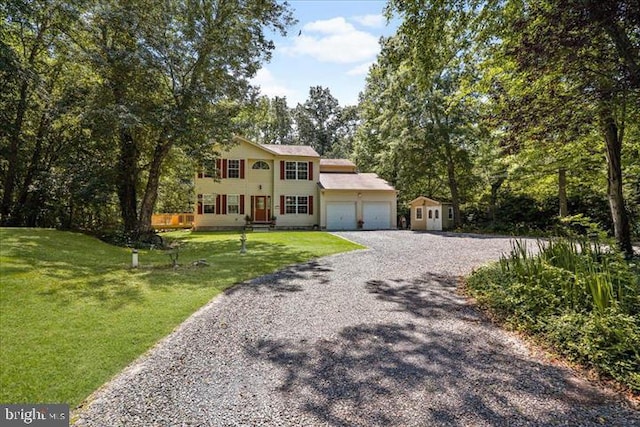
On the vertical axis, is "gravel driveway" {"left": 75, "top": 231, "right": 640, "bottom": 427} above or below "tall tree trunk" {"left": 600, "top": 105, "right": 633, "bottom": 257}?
below

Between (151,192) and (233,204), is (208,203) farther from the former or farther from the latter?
(151,192)

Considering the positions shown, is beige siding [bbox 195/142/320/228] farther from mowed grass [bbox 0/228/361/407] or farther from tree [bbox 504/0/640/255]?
tree [bbox 504/0/640/255]

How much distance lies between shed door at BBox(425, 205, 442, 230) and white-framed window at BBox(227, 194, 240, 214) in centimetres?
1187

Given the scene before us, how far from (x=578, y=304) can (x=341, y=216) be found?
56.0ft

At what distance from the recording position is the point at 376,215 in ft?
71.8

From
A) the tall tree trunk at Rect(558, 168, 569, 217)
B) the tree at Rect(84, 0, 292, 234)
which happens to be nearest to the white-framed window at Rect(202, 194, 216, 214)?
the tree at Rect(84, 0, 292, 234)

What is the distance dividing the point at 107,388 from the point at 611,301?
564 centimetres

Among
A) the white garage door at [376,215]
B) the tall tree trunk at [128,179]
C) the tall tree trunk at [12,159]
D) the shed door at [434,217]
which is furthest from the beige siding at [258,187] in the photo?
the tall tree trunk at [12,159]

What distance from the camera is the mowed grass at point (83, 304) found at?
11.3ft

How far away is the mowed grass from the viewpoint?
11.3 ft

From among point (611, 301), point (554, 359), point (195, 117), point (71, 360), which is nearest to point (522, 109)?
point (611, 301)

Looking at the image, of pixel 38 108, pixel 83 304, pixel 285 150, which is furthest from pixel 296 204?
pixel 83 304

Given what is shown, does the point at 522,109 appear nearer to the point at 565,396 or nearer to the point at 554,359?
the point at 554,359

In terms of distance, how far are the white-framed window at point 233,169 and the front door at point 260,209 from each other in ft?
6.41
